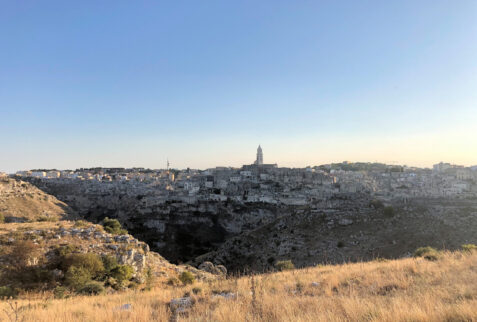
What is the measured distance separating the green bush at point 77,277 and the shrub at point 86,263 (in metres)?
0.42

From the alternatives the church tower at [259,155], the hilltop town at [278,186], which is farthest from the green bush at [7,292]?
the church tower at [259,155]

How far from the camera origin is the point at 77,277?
11125 mm

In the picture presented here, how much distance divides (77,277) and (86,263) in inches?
48.2

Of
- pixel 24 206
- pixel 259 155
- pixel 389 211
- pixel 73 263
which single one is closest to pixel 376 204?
pixel 389 211

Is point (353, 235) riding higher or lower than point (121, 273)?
lower

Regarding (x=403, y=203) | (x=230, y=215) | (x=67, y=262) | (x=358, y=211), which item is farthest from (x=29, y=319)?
(x=230, y=215)

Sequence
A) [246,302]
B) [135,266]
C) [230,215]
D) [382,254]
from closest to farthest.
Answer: [246,302] < [135,266] < [382,254] < [230,215]

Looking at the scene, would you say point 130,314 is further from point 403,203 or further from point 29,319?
point 403,203

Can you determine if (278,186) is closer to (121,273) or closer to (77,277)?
(121,273)

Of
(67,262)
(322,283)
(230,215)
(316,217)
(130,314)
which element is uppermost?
(130,314)

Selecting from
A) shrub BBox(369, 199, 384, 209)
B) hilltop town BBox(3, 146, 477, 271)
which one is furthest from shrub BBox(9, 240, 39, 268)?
shrub BBox(369, 199, 384, 209)

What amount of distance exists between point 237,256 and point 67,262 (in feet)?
71.2

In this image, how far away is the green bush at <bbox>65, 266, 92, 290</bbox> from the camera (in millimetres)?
10756

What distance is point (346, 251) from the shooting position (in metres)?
27.4
